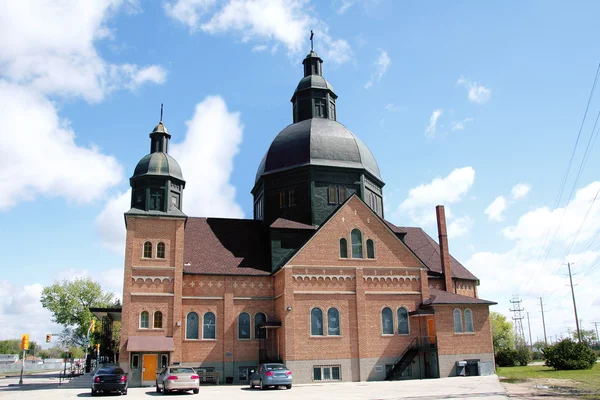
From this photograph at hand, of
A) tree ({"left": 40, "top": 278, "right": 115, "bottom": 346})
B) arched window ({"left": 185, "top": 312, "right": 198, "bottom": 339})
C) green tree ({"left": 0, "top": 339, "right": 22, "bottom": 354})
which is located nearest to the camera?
arched window ({"left": 185, "top": 312, "right": 198, "bottom": 339})

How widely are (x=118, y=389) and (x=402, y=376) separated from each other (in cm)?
1779

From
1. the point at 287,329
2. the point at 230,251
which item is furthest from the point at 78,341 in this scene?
the point at 287,329

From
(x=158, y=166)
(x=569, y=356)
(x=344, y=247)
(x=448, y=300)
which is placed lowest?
(x=569, y=356)

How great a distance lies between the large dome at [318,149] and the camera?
40250mm

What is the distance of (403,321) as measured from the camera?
117 ft

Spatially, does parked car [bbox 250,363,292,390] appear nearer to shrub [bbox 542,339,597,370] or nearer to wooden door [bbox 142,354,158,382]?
wooden door [bbox 142,354,158,382]

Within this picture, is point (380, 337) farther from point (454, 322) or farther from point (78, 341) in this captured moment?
point (78, 341)

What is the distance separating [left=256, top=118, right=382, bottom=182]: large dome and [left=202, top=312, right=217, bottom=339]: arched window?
39.8 ft

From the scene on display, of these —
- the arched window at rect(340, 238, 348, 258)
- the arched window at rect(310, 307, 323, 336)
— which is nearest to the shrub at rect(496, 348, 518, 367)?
the arched window at rect(340, 238, 348, 258)

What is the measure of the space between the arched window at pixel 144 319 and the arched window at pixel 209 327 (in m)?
3.51

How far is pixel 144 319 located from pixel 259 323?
24.1 feet

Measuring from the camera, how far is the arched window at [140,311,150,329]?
33750mm

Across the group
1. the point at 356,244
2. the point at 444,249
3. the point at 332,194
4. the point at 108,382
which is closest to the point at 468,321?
the point at 444,249

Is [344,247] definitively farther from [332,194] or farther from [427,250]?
[427,250]
